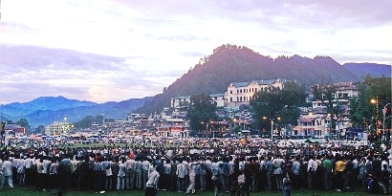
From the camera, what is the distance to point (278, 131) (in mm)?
86500

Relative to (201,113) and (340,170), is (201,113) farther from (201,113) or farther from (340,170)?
(340,170)

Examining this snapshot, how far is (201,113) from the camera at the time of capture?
104m

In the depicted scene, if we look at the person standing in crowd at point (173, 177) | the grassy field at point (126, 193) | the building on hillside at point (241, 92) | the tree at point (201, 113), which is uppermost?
the building on hillside at point (241, 92)

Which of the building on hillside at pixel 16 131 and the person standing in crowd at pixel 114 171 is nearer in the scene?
the person standing in crowd at pixel 114 171

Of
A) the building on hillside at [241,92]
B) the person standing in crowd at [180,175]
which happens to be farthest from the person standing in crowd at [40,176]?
the building on hillside at [241,92]

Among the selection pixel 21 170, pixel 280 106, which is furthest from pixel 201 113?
pixel 21 170

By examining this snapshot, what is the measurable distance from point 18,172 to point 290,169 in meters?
11.6

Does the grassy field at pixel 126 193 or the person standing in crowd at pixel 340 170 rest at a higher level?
the person standing in crowd at pixel 340 170

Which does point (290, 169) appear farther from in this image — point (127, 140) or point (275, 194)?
point (127, 140)

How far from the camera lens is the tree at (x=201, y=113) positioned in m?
103

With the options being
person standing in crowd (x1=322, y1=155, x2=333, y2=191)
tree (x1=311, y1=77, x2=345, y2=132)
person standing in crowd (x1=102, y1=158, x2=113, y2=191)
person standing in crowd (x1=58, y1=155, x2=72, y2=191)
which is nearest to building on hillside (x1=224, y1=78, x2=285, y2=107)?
tree (x1=311, y1=77, x2=345, y2=132)

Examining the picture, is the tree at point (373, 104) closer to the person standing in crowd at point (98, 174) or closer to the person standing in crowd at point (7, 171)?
the person standing in crowd at point (98, 174)

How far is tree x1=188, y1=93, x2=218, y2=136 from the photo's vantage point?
338ft

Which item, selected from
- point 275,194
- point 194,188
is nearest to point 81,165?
point 194,188
